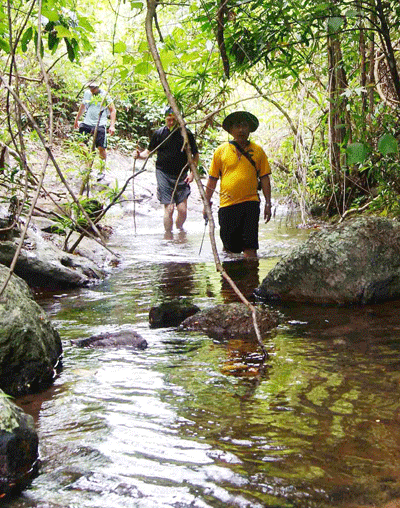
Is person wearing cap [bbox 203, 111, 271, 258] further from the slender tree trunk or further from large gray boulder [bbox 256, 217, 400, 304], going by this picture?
the slender tree trunk

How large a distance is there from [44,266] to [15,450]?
4.23m

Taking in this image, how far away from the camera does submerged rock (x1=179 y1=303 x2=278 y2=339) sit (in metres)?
4.18

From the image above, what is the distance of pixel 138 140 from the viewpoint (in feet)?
70.2

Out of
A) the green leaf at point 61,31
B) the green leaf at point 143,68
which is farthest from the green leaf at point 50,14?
the green leaf at point 143,68

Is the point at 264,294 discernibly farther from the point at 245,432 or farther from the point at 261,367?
the point at 245,432

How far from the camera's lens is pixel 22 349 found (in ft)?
10.3

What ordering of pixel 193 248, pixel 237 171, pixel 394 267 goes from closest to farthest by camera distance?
pixel 394 267
pixel 237 171
pixel 193 248

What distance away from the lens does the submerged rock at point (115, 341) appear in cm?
391

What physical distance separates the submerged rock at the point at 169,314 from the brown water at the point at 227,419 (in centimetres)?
14

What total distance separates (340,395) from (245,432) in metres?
0.66

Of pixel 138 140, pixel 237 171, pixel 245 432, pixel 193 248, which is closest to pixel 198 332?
pixel 245 432

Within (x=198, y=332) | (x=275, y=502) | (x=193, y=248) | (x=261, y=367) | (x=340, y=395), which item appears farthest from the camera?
(x=193, y=248)

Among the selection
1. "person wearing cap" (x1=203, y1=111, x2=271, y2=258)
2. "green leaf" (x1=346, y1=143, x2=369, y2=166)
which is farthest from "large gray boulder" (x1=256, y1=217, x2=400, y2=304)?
"green leaf" (x1=346, y1=143, x2=369, y2=166)

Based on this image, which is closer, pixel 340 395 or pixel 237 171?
pixel 340 395
